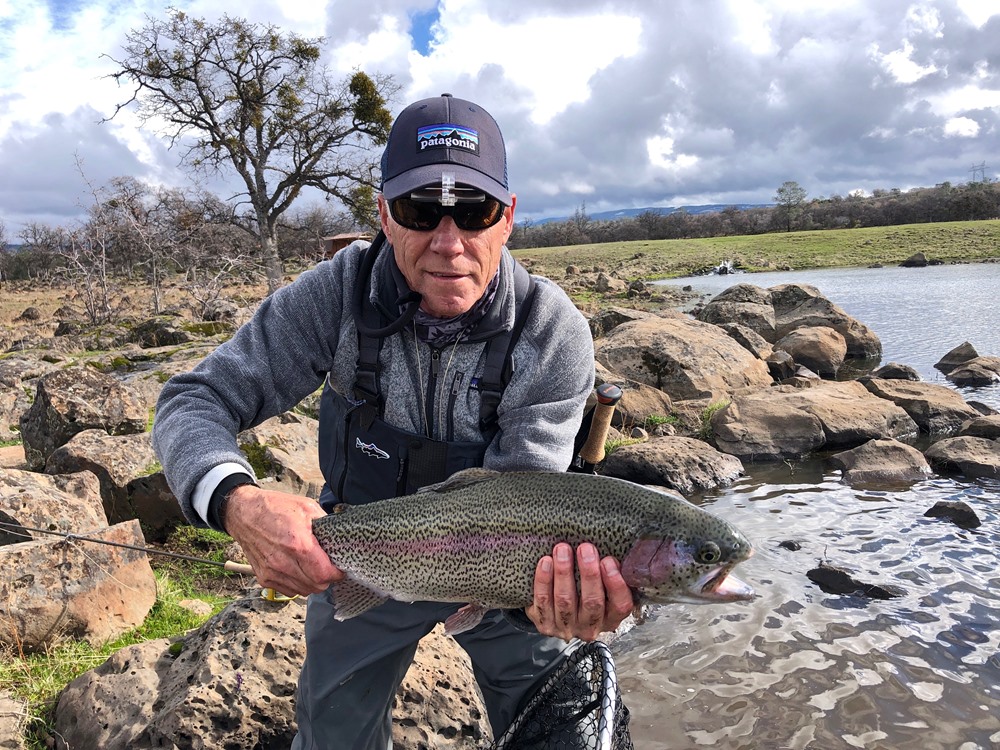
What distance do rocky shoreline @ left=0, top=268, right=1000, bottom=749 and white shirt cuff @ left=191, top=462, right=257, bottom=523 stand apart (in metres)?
1.33

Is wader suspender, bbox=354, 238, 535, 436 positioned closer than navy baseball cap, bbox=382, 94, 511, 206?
No

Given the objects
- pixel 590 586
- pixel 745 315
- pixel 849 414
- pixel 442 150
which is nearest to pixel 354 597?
pixel 590 586

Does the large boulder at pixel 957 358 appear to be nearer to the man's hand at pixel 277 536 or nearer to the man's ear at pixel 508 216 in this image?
the man's ear at pixel 508 216

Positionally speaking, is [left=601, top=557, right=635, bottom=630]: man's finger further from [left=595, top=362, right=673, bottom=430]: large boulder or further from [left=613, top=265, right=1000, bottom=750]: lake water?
[left=595, top=362, right=673, bottom=430]: large boulder

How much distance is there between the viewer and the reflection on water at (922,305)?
18.8m

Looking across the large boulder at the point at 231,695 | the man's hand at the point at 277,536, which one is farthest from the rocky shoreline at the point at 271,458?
the man's hand at the point at 277,536

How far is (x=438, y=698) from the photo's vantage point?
3922 mm

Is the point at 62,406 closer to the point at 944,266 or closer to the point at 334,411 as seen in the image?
the point at 334,411

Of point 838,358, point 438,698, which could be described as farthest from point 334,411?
point 838,358

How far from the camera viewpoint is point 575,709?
3047 millimetres

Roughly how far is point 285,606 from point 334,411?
1.52m

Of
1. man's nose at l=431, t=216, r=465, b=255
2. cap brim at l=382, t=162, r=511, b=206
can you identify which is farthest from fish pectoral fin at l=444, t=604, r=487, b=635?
cap brim at l=382, t=162, r=511, b=206

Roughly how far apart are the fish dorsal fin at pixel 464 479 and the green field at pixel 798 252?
156 ft

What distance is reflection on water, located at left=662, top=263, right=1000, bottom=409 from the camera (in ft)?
61.7
